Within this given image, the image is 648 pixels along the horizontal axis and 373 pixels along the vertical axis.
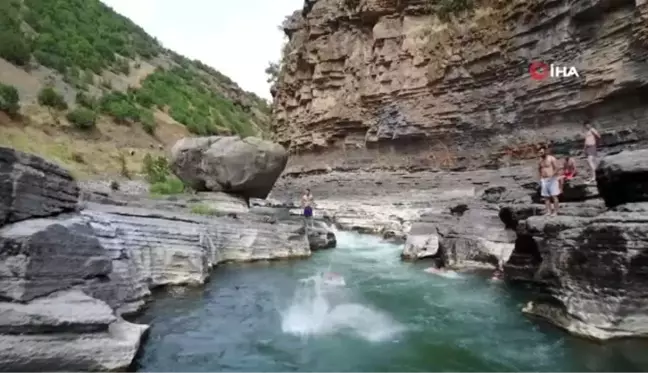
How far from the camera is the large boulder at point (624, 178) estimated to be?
779 cm

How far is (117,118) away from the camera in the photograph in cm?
3366

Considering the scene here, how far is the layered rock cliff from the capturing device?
17.4 m

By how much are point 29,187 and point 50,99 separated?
2459 cm

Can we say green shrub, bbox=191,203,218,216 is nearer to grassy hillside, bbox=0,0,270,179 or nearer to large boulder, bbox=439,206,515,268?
large boulder, bbox=439,206,515,268

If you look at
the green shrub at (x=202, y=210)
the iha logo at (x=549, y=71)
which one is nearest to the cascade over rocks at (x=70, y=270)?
the green shrub at (x=202, y=210)

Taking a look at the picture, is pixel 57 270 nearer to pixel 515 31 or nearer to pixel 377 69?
pixel 515 31

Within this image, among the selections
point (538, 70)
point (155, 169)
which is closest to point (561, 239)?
point (538, 70)

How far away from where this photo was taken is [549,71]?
64.1 ft

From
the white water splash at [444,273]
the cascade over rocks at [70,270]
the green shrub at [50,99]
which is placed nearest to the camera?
the cascade over rocks at [70,270]

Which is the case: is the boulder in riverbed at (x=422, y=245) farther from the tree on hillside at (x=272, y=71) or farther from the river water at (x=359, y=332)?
the tree on hillside at (x=272, y=71)

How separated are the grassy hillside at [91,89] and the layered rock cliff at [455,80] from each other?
11.4 metres

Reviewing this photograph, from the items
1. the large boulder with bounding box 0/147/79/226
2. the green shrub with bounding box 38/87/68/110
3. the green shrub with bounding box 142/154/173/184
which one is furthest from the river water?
the green shrub with bounding box 38/87/68/110

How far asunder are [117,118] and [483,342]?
32.1 meters

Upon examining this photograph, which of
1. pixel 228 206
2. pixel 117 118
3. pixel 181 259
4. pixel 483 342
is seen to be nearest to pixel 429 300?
pixel 483 342
